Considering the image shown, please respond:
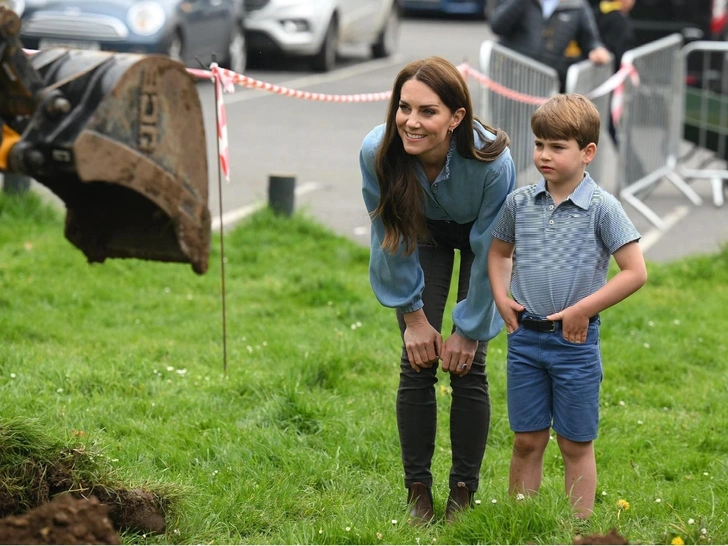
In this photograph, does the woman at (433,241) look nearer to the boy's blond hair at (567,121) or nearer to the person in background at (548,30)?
the boy's blond hair at (567,121)

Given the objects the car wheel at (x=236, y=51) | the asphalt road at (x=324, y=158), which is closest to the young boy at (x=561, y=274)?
the asphalt road at (x=324, y=158)

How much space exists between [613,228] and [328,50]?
16578mm

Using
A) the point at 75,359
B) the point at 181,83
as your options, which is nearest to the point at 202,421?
the point at 75,359

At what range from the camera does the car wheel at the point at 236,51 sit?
60.0ft

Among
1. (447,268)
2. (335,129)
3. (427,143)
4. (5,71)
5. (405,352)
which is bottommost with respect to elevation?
(335,129)

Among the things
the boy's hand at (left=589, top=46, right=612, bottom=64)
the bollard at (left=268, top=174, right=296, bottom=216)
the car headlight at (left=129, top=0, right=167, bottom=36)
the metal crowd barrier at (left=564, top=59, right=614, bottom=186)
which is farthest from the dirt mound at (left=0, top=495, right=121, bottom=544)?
the car headlight at (left=129, top=0, right=167, bottom=36)

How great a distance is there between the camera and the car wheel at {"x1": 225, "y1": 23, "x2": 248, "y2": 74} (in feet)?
60.0

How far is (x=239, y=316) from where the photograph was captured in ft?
23.8

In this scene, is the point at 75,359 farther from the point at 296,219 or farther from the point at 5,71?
the point at 296,219

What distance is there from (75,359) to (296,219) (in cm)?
343

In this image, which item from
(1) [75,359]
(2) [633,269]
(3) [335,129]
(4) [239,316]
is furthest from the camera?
(3) [335,129]

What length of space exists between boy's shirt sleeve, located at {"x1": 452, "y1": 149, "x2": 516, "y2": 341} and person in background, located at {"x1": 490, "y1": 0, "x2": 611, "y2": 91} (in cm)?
646

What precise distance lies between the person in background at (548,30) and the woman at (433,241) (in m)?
6.41

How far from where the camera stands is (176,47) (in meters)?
16.6
